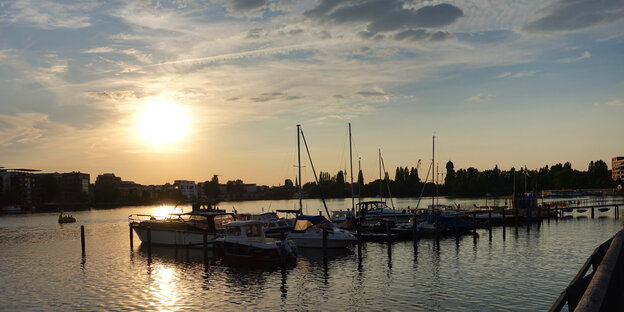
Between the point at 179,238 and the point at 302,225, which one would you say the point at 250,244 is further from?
the point at 179,238

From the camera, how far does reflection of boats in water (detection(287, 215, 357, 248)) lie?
49.5 m

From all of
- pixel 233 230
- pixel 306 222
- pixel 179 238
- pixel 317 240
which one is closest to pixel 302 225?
pixel 306 222

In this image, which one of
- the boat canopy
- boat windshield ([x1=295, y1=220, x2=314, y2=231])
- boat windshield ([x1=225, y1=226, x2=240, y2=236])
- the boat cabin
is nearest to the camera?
the boat cabin

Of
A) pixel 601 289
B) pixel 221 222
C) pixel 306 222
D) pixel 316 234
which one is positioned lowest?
pixel 316 234

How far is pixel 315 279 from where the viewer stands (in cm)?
3594

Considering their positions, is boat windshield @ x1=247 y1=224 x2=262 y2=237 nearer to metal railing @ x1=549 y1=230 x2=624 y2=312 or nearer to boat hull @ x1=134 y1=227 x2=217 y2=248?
boat hull @ x1=134 y1=227 x2=217 y2=248

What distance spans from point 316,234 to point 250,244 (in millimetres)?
10199

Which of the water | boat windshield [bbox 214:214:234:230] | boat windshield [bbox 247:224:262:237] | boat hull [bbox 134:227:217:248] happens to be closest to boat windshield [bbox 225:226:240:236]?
boat windshield [bbox 247:224:262:237]

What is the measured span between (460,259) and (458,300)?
15.9m

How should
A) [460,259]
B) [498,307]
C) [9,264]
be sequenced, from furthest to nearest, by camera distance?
[9,264]
[460,259]
[498,307]

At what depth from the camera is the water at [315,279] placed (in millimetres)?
28688

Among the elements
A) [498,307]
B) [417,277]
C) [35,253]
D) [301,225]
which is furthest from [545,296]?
[35,253]

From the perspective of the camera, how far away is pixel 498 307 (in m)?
26.0

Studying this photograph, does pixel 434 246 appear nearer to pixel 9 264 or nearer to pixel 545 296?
pixel 545 296
